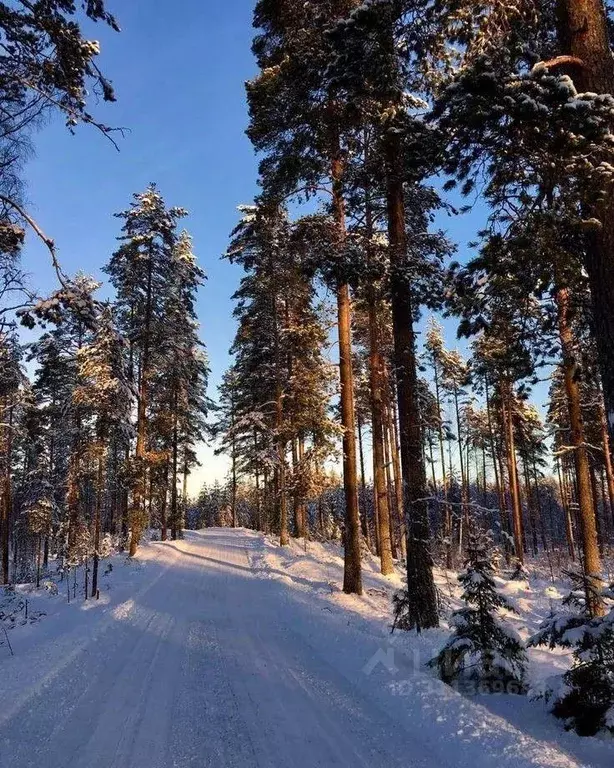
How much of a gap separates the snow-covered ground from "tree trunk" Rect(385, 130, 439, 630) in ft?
2.36

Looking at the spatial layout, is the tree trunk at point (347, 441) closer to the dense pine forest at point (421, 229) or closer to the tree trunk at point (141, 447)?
the dense pine forest at point (421, 229)

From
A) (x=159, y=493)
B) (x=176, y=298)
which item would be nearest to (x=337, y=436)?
(x=176, y=298)

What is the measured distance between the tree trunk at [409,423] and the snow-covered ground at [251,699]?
719mm

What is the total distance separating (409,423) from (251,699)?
5354 mm

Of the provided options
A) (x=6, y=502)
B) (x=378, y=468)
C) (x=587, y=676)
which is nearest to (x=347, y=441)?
(x=378, y=468)

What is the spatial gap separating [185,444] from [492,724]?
35.8 m

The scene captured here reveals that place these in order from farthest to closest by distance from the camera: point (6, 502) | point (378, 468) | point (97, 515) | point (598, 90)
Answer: point (6, 502), point (378, 468), point (97, 515), point (598, 90)

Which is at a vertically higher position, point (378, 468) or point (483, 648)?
point (378, 468)

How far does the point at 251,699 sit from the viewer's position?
19.4 ft

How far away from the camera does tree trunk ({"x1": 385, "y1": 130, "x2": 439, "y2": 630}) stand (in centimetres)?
898

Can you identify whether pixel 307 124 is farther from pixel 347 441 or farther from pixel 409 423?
pixel 347 441

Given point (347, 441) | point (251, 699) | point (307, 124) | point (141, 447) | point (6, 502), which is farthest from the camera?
point (6, 502)

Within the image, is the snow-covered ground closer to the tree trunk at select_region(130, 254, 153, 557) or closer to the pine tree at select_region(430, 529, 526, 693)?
the pine tree at select_region(430, 529, 526, 693)

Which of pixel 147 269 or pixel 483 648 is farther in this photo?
pixel 147 269
